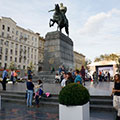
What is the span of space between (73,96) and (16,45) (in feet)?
195

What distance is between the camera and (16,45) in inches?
2340

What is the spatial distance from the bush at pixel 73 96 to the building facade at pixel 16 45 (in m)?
52.7

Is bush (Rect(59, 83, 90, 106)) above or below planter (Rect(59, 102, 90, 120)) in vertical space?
above

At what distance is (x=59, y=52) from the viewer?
1647cm

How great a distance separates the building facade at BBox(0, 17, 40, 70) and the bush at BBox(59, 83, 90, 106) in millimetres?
52683

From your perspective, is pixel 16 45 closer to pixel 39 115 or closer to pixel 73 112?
pixel 39 115

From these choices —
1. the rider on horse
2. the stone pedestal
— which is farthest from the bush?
the rider on horse

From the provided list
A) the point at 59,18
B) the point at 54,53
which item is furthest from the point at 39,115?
the point at 59,18

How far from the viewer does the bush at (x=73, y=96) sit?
371cm

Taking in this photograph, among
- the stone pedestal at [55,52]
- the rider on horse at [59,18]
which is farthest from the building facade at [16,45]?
the rider on horse at [59,18]

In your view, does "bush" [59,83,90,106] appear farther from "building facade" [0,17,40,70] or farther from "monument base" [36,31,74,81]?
"building facade" [0,17,40,70]

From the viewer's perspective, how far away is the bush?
3.71 metres

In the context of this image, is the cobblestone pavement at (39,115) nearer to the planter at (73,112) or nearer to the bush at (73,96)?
the planter at (73,112)

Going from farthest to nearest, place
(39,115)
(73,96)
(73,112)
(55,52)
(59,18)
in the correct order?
(59,18), (55,52), (39,115), (73,96), (73,112)
